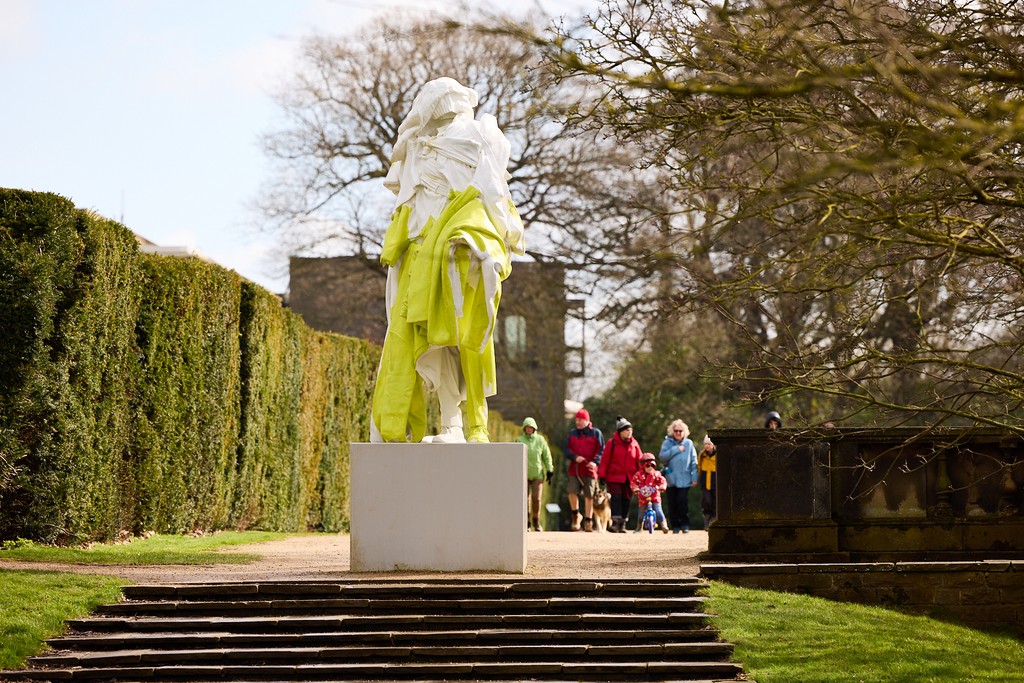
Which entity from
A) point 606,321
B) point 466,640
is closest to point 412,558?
point 466,640

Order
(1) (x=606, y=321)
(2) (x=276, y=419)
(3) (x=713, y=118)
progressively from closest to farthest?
(3) (x=713, y=118) → (2) (x=276, y=419) → (1) (x=606, y=321)

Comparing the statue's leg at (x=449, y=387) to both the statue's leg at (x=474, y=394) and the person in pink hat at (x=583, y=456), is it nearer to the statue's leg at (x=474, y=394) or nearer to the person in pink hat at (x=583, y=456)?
the statue's leg at (x=474, y=394)

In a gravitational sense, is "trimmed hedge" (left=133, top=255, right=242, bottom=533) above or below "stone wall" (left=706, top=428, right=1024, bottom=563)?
above

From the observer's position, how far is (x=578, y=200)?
30.3m

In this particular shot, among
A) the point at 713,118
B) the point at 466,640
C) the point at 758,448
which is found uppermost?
the point at 713,118

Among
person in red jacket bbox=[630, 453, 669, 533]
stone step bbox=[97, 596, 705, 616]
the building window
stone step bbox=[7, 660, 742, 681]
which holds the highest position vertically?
the building window

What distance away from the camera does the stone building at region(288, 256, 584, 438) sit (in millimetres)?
32062

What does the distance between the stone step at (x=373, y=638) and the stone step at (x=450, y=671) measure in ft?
1.09

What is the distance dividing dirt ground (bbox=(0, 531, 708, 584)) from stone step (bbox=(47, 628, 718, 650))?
38.5 inches

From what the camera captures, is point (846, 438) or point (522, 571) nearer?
point (522, 571)

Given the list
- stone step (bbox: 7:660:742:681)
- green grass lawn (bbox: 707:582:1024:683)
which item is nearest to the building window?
green grass lawn (bbox: 707:582:1024:683)

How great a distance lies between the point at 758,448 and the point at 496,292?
2.79 meters

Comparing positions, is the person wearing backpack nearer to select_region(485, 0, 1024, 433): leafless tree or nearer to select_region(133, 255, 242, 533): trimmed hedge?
select_region(133, 255, 242, 533): trimmed hedge

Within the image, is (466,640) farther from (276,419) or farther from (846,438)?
(276,419)
